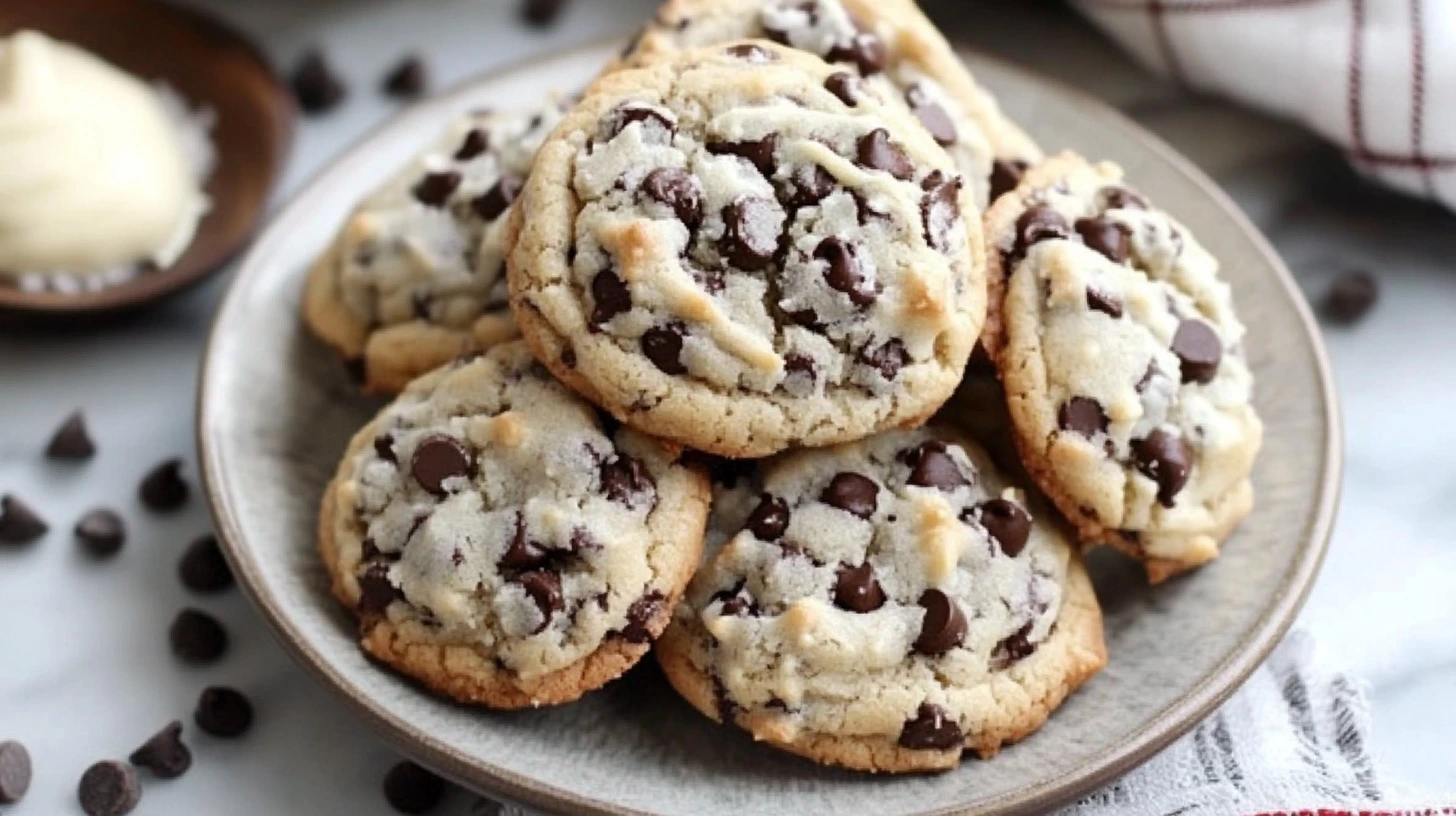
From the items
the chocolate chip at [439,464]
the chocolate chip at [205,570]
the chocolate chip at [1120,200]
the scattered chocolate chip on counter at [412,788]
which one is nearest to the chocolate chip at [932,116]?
the chocolate chip at [1120,200]

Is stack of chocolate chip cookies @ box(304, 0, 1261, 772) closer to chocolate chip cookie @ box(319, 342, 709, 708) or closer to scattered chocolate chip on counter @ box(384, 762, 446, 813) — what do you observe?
chocolate chip cookie @ box(319, 342, 709, 708)

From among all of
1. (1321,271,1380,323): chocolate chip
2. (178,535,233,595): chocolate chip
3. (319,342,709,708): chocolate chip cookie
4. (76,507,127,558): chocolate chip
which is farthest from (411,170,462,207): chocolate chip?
(1321,271,1380,323): chocolate chip

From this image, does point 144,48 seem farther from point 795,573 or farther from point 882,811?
point 882,811

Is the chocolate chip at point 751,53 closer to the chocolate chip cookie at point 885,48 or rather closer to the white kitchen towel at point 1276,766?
the chocolate chip cookie at point 885,48

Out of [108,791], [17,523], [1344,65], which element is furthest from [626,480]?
[1344,65]

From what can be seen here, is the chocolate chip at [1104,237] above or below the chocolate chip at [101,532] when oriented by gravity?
above

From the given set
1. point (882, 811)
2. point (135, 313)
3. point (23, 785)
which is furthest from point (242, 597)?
point (882, 811)

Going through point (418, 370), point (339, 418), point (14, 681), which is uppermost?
point (418, 370)

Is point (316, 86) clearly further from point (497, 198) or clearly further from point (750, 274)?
point (750, 274)
